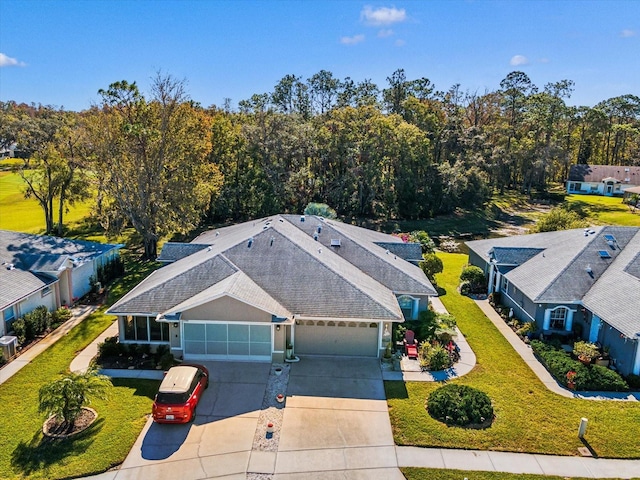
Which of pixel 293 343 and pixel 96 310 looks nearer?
pixel 293 343

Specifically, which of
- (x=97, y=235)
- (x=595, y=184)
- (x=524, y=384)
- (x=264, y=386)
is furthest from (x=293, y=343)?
(x=595, y=184)

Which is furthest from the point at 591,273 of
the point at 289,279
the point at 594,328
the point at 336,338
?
the point at 289,279

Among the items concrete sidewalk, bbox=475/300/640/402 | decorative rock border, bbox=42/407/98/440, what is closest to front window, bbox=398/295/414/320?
concrete sidewalk, bbox=475/300/640/402

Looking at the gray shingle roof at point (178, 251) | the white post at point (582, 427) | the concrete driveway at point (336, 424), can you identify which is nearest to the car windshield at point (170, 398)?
the concrete driveway at point (336, 424)

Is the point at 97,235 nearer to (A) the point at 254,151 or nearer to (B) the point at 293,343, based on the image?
(A) the point at 254,151

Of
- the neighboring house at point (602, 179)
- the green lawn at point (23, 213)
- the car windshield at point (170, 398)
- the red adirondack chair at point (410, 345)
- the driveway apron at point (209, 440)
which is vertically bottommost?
the driveway apron at point (209, 440)

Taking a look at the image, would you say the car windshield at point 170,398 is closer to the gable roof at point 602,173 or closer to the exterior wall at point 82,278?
the exterior wall at point 82,278

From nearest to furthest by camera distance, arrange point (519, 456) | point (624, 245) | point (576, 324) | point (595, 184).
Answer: point (519, 456) < point (576, 324) < point (624, 245) < point (595, 184)
